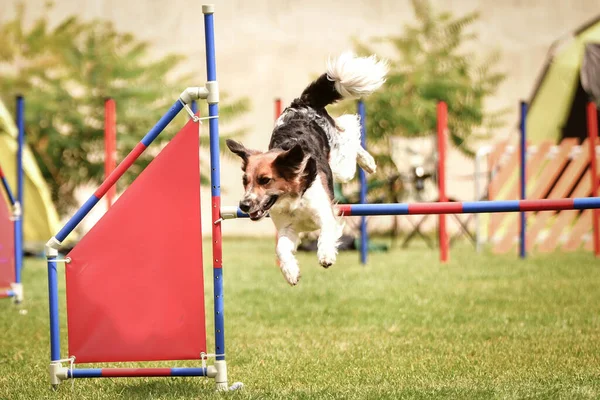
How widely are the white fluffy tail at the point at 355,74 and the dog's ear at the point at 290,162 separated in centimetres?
90

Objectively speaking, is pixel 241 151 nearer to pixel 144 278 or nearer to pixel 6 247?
pixel 144 278

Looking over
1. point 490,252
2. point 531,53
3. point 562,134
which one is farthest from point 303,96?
point 531,53

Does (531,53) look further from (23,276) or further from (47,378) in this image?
(47,378)

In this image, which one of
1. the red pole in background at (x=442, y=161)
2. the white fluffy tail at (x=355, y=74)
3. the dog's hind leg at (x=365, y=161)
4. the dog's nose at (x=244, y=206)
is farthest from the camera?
the red pole in background at (x=442, y=161)

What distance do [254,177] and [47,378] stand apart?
181cm

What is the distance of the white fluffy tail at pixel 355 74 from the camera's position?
4.79m

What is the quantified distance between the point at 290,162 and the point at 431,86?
12.4m

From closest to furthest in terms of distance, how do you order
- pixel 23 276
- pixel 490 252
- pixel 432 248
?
pixel 23 276 < pixel 490 252 < pixel 432 248

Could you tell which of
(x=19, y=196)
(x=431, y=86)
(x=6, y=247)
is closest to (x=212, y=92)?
(x=6, y=247)

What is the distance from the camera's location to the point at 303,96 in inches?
191

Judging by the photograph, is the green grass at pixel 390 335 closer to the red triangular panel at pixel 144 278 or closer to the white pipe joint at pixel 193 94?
the red triangular panel at pixel 144 278

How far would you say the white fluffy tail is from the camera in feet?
15.7

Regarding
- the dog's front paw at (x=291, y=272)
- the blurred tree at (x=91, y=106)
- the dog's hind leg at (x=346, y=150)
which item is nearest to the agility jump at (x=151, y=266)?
the dog's front paw at (x=291, y=272)

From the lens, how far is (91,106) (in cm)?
1512
